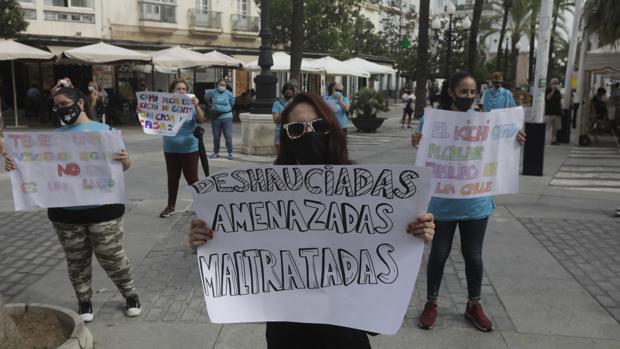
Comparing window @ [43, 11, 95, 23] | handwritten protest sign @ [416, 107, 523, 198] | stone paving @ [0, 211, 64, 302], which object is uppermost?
window @ [43, 11, 95, 23]

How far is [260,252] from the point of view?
2.36 metres

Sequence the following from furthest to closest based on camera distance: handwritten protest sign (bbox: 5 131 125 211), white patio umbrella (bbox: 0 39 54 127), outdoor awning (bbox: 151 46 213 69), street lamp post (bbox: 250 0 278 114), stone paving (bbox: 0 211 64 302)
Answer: outdoor awning (bbox: 151 46 213 69) < white patio umbrella (bbox: 0 39 54 127) < street lamp post (bbox: 250 0 278 114) < stone paving (bbox: 0 211 64 302) < handwritten protest sign (bbox: 5 131 125 211)

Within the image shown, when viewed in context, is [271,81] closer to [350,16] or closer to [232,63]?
[232,63]

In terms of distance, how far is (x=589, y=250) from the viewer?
593cm

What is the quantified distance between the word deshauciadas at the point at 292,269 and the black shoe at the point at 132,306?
2.15 m

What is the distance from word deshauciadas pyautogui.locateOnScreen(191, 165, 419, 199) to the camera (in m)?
2.28

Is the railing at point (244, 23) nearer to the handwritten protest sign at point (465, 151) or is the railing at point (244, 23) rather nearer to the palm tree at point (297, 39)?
the palm tree at point (297, 39)

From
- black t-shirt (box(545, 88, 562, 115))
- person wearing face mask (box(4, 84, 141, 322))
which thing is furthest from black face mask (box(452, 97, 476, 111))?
black t-shirt (box(545, 88, 562, 115))

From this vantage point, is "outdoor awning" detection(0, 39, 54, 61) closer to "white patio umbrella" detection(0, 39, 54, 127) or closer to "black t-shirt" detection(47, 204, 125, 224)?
"white patio umbrella" detection(0, 39, 54, 127)

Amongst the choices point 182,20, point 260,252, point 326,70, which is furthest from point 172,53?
point 260,252

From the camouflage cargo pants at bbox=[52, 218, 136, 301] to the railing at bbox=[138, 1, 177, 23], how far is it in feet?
108

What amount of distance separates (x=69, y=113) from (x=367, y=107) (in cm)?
1654

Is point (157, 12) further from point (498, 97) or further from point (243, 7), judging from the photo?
point (498, 97)

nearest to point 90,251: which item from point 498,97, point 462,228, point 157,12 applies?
point 462,228
